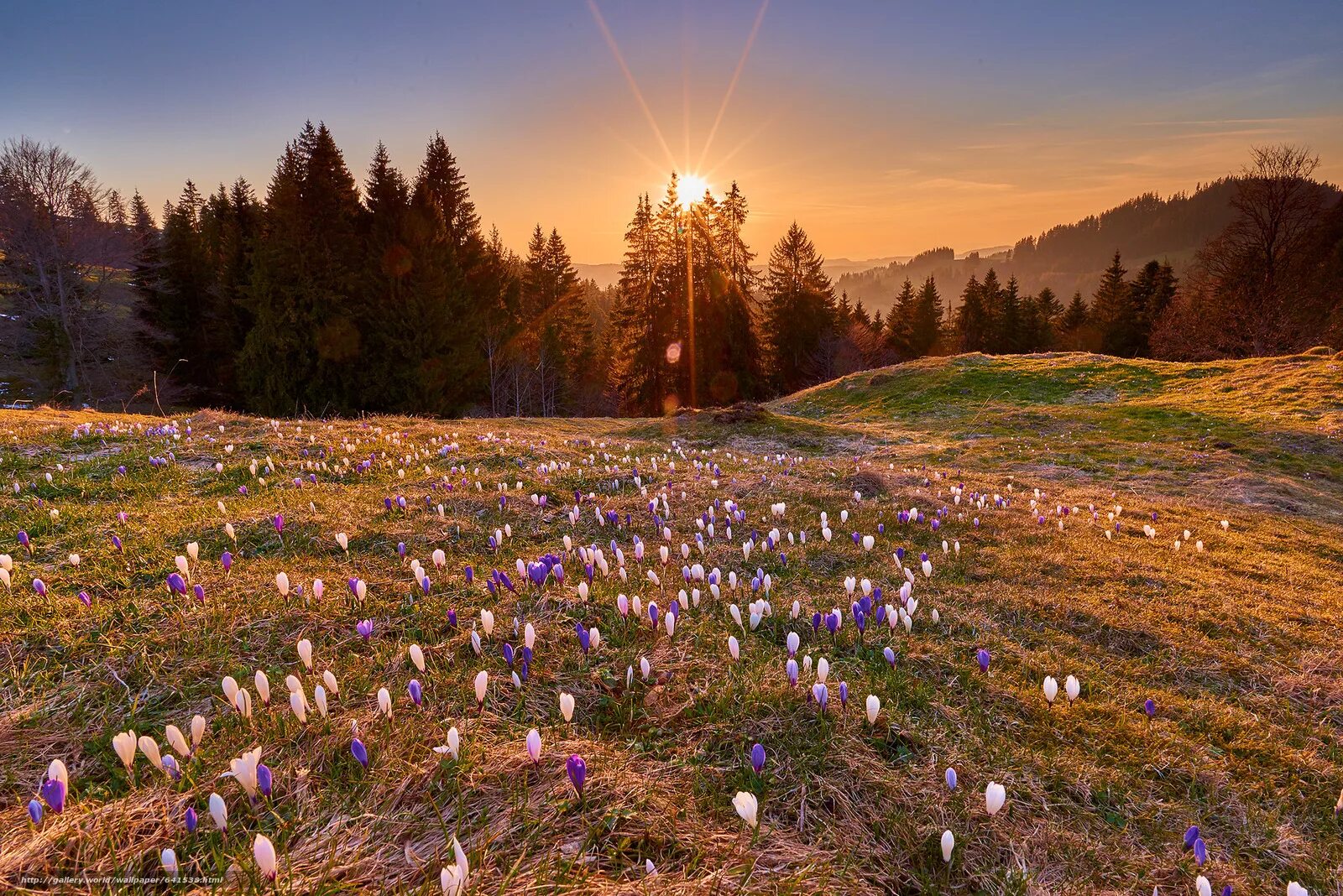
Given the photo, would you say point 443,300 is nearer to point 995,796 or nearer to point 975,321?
point 995,796

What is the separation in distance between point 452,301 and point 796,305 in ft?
114

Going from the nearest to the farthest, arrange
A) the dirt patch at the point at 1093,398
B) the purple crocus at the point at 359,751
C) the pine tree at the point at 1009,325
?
the purple crocus at the point at 359,751
the dirt patch at the point at 1093,398
the pine tree at the point at 1009,325

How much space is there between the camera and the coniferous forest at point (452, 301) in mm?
30734

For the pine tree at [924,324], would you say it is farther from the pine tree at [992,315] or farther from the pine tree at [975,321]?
the pine tree at [992,315]

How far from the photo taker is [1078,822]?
2.54 meters

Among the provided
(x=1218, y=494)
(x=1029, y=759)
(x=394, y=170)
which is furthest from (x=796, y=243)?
(x=1029, y=759)

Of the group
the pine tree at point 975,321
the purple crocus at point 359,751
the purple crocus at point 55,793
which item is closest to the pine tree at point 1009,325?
the pine tree at point 975,321

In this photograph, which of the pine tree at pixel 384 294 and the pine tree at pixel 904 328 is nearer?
the pine tree at pixel 384 294

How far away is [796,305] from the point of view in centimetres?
5809

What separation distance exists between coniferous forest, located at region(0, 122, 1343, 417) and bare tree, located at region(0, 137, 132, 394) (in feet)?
0.34

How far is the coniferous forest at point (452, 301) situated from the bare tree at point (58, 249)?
10cm

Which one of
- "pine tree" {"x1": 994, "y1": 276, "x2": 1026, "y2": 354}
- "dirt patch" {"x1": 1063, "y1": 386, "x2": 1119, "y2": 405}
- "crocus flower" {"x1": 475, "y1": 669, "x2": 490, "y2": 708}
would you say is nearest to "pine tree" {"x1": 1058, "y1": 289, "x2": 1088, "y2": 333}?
"pine tree" {"x1": 994, "y1": 276, "x2": 1026, "y2": 354}

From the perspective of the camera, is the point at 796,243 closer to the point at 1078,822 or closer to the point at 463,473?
the point at 463,473

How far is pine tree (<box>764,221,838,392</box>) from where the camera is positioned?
57.6 meters
